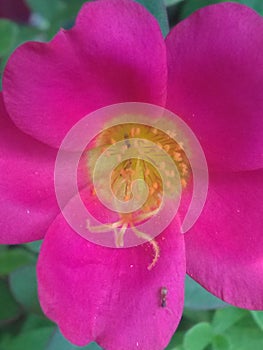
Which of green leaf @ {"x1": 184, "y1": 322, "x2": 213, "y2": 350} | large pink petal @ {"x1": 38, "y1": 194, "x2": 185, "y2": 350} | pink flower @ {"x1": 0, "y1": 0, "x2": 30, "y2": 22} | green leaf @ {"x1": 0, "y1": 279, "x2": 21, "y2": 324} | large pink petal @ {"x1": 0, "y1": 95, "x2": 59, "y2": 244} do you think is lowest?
green leaf @ {"x1": 0, "y1": 279, "x2": 21, "y2": 324}

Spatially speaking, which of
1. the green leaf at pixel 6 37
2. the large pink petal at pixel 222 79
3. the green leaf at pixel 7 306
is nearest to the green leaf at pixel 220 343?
the large pink petal at pixel 222 79

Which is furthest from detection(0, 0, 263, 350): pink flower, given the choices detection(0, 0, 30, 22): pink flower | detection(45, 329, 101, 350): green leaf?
detection(0, 0, 30, 22): pink flower

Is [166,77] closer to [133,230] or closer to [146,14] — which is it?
[146,14]

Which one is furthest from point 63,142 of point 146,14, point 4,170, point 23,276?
point 23,276

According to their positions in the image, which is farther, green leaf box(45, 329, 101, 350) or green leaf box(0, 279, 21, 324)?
green leaf box(0, 279, 21, 324)

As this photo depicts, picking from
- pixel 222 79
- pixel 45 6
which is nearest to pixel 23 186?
pixel 222 79

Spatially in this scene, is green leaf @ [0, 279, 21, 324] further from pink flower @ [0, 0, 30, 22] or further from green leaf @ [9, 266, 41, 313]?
pink flower @ [0, 0, 30, 22]
